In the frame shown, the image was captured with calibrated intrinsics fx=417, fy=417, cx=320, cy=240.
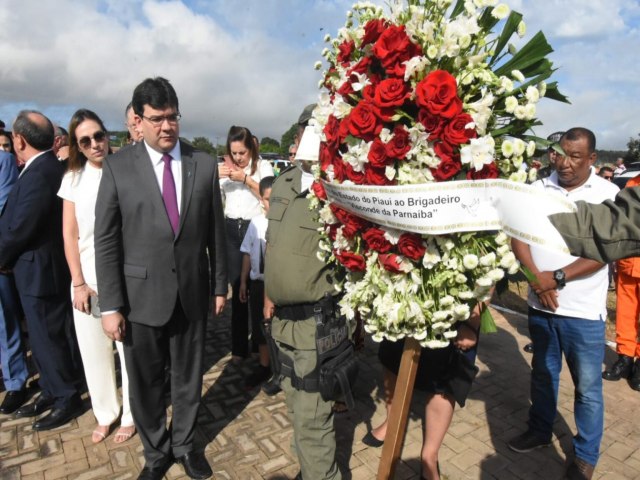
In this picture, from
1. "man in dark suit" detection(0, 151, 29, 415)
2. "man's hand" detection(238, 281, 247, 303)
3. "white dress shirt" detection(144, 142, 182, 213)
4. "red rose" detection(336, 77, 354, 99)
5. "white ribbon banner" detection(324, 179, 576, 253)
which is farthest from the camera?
"man's hand" detection(238, 281, 247, 303)

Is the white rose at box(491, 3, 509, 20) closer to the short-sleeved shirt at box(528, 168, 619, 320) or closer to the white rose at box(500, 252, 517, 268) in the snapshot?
the white rose at box(500, 252, 517, 268)

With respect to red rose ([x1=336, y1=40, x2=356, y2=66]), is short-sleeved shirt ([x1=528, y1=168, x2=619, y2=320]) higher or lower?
lower

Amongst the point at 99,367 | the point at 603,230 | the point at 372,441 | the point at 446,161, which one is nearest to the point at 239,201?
the point at 99,367

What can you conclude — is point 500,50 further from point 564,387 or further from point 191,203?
point 564,387

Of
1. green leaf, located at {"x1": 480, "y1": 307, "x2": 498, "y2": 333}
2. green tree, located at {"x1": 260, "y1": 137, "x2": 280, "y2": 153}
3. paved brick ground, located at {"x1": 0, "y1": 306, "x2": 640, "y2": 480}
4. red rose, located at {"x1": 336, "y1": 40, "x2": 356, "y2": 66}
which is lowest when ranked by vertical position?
paved brick ground, located at {"x1": 0, "y1": 306, "x2": 640, "y2": 480}

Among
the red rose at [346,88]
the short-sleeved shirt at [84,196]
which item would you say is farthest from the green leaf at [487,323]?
the short-sleeved shirt at [84,196]

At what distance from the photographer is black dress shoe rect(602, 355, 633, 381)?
4.75 metres

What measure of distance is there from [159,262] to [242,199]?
2.05m

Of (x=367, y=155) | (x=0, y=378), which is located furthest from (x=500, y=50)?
(x=0, y=378)

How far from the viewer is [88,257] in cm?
336

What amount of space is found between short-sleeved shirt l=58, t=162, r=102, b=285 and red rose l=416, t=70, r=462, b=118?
266 centimetres

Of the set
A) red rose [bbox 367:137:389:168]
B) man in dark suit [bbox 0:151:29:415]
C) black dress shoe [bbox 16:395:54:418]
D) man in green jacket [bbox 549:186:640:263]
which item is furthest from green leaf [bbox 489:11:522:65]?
black dress shoe [bbox 16:395:54:418]

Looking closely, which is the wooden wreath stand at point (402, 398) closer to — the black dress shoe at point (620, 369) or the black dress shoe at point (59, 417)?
the black dress shoe at point (59, 417)

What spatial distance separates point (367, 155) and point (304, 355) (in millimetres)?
1509
